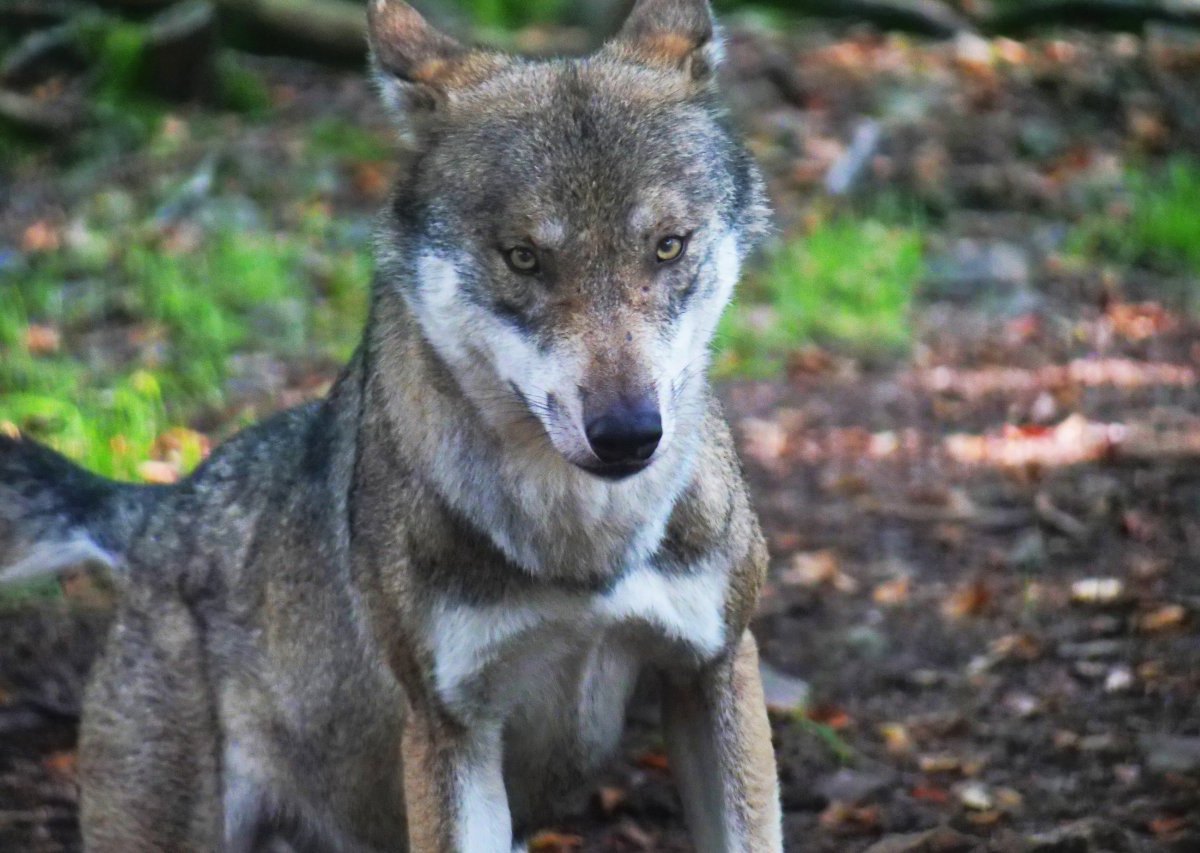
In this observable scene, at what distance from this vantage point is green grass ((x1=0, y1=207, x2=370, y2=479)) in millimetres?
6918

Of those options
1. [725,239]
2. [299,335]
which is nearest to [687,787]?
[725,239]

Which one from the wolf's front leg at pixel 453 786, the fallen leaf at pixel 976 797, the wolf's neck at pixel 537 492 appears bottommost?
the fallen leaf at pixel 976 797

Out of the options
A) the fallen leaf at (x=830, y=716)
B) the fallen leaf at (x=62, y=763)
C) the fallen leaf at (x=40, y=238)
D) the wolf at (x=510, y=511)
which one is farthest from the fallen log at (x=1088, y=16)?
the fallen leaf at (x=62, y=763)

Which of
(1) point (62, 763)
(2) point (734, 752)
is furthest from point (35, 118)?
(2) point (734, 752)

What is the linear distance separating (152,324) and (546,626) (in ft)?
17.1

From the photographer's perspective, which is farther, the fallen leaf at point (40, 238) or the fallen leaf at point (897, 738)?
the fallen leaf at point (40, 238)

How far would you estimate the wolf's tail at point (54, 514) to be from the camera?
15.1 feet

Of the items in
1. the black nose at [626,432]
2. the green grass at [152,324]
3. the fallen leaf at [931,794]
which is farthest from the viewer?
the green grass at [152,324]

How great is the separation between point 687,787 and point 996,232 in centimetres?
679

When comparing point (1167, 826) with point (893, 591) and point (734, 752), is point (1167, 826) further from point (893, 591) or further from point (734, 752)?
point (893, 591)

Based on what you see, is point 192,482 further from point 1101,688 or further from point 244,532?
point 1101,688

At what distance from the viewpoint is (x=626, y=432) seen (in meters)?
3.16

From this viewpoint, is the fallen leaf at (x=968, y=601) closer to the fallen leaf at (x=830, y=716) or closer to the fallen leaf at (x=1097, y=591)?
the fallen leaf at (x=1097, y=591)

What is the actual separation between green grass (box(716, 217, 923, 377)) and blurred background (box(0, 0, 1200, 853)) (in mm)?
27
